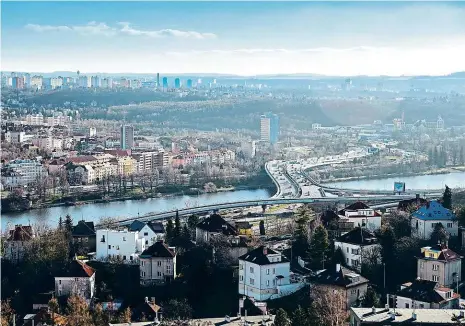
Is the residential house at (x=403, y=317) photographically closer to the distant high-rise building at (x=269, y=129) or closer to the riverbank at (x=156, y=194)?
the riverbank at (x=156, y=194)

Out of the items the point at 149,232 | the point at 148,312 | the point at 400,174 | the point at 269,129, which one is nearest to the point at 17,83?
the point at 269,129

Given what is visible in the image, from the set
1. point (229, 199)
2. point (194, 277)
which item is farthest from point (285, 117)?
point (194, 277)

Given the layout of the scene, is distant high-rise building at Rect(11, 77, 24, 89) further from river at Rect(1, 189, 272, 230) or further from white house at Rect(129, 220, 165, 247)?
white house at Rect(129, 220, 165, 247)

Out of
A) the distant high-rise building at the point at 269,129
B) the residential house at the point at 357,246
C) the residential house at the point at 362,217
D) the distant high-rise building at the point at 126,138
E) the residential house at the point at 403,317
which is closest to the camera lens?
the residential house at the point at 403,317

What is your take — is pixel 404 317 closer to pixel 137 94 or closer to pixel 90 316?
pixel 90 316

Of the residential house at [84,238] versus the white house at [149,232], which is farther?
the white house at [149,232]

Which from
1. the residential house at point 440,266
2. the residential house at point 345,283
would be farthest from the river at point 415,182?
the residential house at point 345,283

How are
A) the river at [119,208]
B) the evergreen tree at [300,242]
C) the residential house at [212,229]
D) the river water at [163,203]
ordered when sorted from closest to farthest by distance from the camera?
the evergreen tree at [300,242] → the residential house at [212,229] → the river at [119,208] → the river water at [163,203]

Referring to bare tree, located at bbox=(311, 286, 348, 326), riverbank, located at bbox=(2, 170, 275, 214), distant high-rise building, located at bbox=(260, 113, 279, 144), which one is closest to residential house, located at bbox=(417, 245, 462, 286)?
bare tree, located at bbox=(311, 286, 348, 326)
